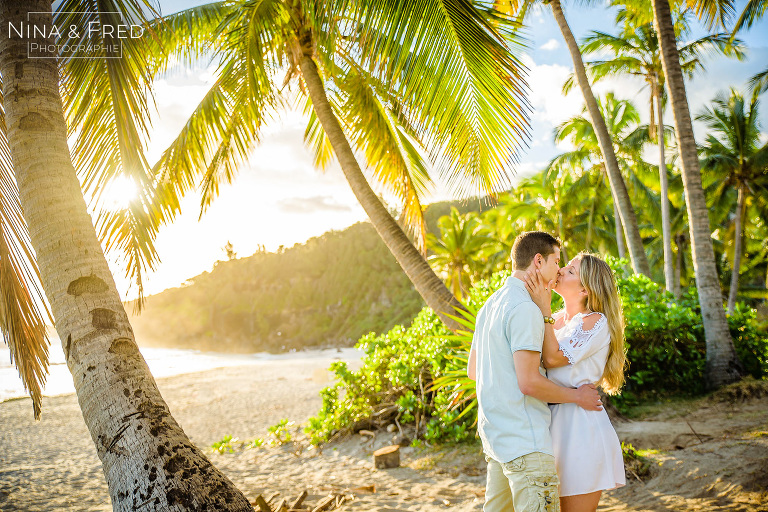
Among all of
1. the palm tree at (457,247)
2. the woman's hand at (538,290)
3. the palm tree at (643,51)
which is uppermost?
the palm tree at (643,51)

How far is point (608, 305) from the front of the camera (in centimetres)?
222

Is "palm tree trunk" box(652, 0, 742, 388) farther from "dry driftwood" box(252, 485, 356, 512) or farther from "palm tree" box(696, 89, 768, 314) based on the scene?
"palm tree" box(696, 89, 768, 314)

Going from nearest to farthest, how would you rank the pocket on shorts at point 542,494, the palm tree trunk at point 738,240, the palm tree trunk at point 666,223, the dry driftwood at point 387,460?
the pocket on shorts at point 542,494 < the dry driftwood at point 387,460 < the palm tree trunk at point 666,223 < the palm tree trunk at point 738,240

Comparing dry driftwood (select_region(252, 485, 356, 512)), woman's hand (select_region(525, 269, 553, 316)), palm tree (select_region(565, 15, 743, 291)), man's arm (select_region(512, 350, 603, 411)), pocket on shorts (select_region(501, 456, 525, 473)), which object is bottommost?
dry driftwood (select_region(252, 485, 356, 512))

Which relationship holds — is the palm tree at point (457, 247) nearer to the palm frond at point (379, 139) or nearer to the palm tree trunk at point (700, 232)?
the palm tree trunk at point (700, 232)

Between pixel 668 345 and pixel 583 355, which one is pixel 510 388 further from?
pixel 668 345

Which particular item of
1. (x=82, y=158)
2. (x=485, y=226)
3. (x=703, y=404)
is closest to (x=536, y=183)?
(x=485, y=226)

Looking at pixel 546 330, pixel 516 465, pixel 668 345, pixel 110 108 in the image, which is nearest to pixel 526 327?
pixel 546 330

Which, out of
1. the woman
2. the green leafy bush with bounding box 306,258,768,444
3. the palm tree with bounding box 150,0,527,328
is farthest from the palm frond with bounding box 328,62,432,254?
the woman

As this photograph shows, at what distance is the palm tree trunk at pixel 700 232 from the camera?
24.5ft

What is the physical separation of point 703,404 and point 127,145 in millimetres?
8306

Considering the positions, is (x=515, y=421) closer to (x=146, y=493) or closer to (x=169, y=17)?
(x=146, y=493)

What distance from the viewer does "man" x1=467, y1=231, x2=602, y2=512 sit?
1829 millimetres

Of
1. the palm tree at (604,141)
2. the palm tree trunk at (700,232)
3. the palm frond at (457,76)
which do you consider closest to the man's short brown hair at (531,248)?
the palm frond at (457,76)
